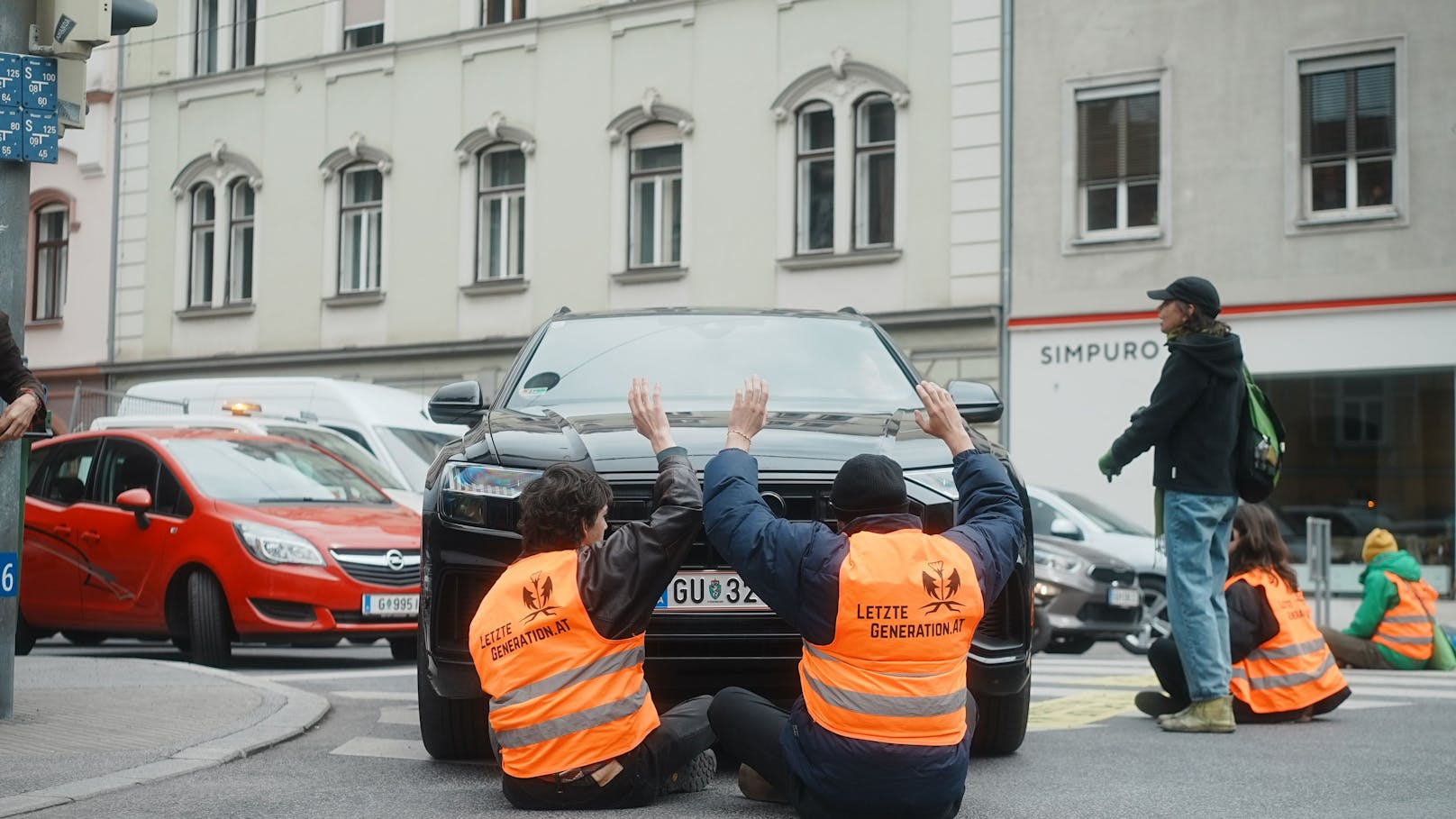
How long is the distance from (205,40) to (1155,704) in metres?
25.4

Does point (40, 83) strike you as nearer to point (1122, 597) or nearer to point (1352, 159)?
point (1122, 597)

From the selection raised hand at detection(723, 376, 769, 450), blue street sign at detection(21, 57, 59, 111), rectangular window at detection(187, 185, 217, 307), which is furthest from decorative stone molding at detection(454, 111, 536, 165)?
raised hand at detection(723, 376, 769, 450)

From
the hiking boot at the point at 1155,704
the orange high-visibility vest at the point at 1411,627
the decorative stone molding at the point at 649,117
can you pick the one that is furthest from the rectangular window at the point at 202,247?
the hiking boot at the point at 1155,704

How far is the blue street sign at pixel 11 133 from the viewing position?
713 cm

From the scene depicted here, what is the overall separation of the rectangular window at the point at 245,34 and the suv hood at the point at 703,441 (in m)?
24.8

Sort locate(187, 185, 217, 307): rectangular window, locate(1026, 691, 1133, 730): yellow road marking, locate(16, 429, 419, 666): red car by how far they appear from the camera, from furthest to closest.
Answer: locate(187, 185, 217, 307): rectangular window → locate(16, 429, 419, 666): red car → locate(1026, 691, 1133, 730): yellow road marking

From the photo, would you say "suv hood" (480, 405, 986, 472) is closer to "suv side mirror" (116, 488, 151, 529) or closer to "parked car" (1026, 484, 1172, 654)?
"suv side mirror" (116, 488, 151, 529)

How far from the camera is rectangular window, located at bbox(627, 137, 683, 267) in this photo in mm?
24969

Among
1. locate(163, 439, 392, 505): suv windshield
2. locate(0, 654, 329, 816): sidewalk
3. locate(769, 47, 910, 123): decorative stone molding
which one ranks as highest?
locate(769, 47, 910, 123): decorative stone molding

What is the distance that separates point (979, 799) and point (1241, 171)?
16.5 meters

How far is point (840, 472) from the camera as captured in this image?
191 inches

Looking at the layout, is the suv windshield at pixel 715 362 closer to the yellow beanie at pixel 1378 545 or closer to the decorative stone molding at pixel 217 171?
the yellow beanie at pixel 1378 545

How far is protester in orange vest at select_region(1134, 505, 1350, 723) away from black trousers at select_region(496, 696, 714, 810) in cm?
302

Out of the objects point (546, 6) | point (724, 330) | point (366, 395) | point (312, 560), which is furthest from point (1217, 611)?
point (546, 6)
